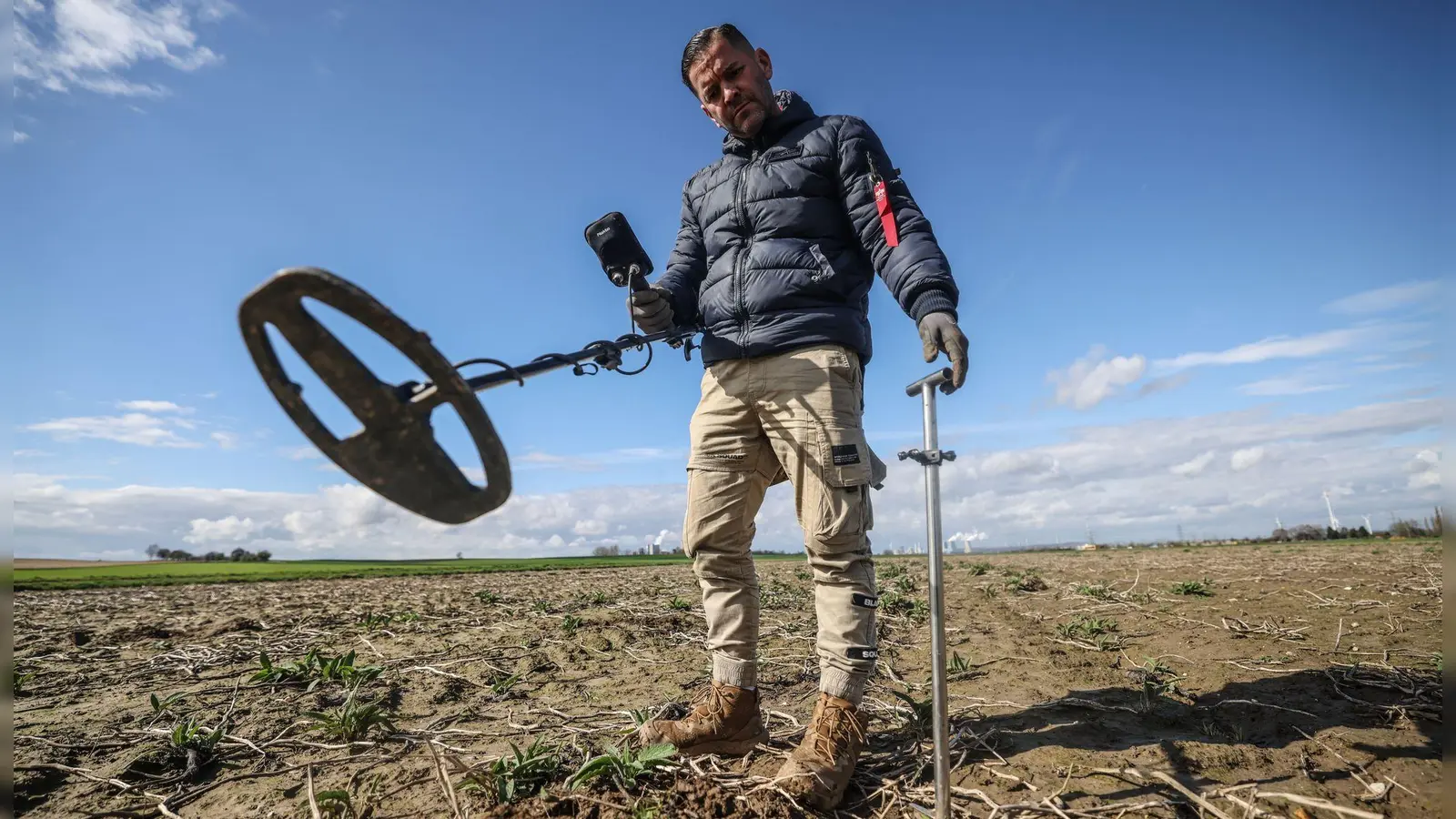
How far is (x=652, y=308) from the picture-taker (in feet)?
11.4

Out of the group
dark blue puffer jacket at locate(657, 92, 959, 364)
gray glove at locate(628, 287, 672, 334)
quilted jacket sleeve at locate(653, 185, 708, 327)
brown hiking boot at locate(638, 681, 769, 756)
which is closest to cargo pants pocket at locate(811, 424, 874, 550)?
dark blue puffer jacket at locate(657, 92, 959, 364)

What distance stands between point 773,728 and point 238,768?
2.57 m

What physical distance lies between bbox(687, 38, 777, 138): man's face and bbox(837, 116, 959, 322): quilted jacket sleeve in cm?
49

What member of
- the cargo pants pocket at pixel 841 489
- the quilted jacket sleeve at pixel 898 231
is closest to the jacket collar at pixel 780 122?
the quilted jacket sleeve at pixel 898 231

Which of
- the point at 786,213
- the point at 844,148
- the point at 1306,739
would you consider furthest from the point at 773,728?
the point at 844,148

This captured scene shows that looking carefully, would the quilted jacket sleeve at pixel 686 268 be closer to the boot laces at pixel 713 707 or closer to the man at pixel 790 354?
the man at pixel 790 354

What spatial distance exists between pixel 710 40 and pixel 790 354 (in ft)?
6.08

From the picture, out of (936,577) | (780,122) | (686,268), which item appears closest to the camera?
(936,577)

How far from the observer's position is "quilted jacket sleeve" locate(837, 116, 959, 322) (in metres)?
2.83

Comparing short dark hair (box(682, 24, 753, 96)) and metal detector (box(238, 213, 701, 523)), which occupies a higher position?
short dark hair (box(682, 24, 753, 96))

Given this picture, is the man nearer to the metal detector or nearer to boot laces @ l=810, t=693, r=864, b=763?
boot laces @ l=810, t=693, r=864, b=763

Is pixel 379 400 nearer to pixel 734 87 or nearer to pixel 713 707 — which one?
pixel 713 707

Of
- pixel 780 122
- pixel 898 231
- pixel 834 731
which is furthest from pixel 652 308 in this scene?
pixel 834 731

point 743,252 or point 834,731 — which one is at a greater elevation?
point 743,252
